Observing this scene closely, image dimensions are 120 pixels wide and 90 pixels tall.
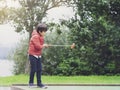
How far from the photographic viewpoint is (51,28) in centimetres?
2514

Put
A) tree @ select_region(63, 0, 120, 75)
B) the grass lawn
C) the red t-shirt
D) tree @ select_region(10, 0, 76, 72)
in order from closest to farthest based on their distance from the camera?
the red t-shirt → the grass lawn → tree @ select_region(63, 0, 120, 75) → tree @ select_region(10, 0, 76, 72)

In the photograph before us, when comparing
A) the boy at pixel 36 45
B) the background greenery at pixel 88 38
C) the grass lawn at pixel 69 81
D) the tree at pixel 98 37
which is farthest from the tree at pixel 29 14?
the boy at pixel 36 45

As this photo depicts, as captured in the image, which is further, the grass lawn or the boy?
the grass lawn

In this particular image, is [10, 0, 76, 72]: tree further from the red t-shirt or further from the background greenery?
the red t-shirt

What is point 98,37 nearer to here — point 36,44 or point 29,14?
point 29,14

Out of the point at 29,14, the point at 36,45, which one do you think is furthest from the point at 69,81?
the point at 29,14

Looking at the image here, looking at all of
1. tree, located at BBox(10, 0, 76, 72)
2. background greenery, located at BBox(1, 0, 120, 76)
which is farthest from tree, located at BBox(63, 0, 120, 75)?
tree, located at BBox(10, 0, 76, 72)

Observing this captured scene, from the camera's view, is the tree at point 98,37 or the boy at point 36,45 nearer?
the boy at point 36,45

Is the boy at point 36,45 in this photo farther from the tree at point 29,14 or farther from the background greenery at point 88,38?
the tree at point 29,14

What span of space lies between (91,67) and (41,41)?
482 inches

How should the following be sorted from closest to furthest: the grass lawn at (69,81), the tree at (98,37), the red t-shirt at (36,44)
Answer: the red t-shirt at (36,44) < the grass lawn at (69,81) < the tree at (98,37)

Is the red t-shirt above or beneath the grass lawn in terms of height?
above

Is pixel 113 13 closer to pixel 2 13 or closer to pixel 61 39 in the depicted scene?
pixel 61 39

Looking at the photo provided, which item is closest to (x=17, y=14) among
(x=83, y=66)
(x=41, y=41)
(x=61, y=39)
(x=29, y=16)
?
(x=29, y=16)
